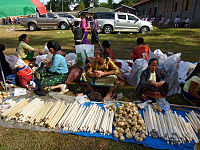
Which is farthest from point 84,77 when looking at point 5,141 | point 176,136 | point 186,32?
point 186,32

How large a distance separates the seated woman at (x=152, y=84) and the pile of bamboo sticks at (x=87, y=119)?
890 mm

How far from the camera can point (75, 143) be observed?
2.30m

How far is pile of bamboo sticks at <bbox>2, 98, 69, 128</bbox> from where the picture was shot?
101 inches

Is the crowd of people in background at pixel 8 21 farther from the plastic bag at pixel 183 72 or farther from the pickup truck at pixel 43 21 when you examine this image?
the plastic bag at pixel 183 72

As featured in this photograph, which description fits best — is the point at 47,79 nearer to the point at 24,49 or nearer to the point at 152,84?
the point at 24,49

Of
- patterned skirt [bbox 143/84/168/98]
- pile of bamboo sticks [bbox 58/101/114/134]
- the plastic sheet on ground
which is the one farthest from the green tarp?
patterned skirt [bbox 143/84/168/98]

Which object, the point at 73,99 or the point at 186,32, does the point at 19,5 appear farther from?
the point at 186,32

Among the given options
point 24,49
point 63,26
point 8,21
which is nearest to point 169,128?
point 24,49

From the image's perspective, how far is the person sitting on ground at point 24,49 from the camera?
4.56 metres

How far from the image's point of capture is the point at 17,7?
104 inches

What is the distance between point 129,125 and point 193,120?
1173 millimetres

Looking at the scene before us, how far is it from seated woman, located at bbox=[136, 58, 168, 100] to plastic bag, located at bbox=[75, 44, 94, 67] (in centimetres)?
193

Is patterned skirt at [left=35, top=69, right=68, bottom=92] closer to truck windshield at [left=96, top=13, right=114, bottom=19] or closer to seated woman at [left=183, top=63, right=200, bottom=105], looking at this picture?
seated woman at [left=183, top=63, right=200, bottom=105]

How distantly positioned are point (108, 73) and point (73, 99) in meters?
0.96
